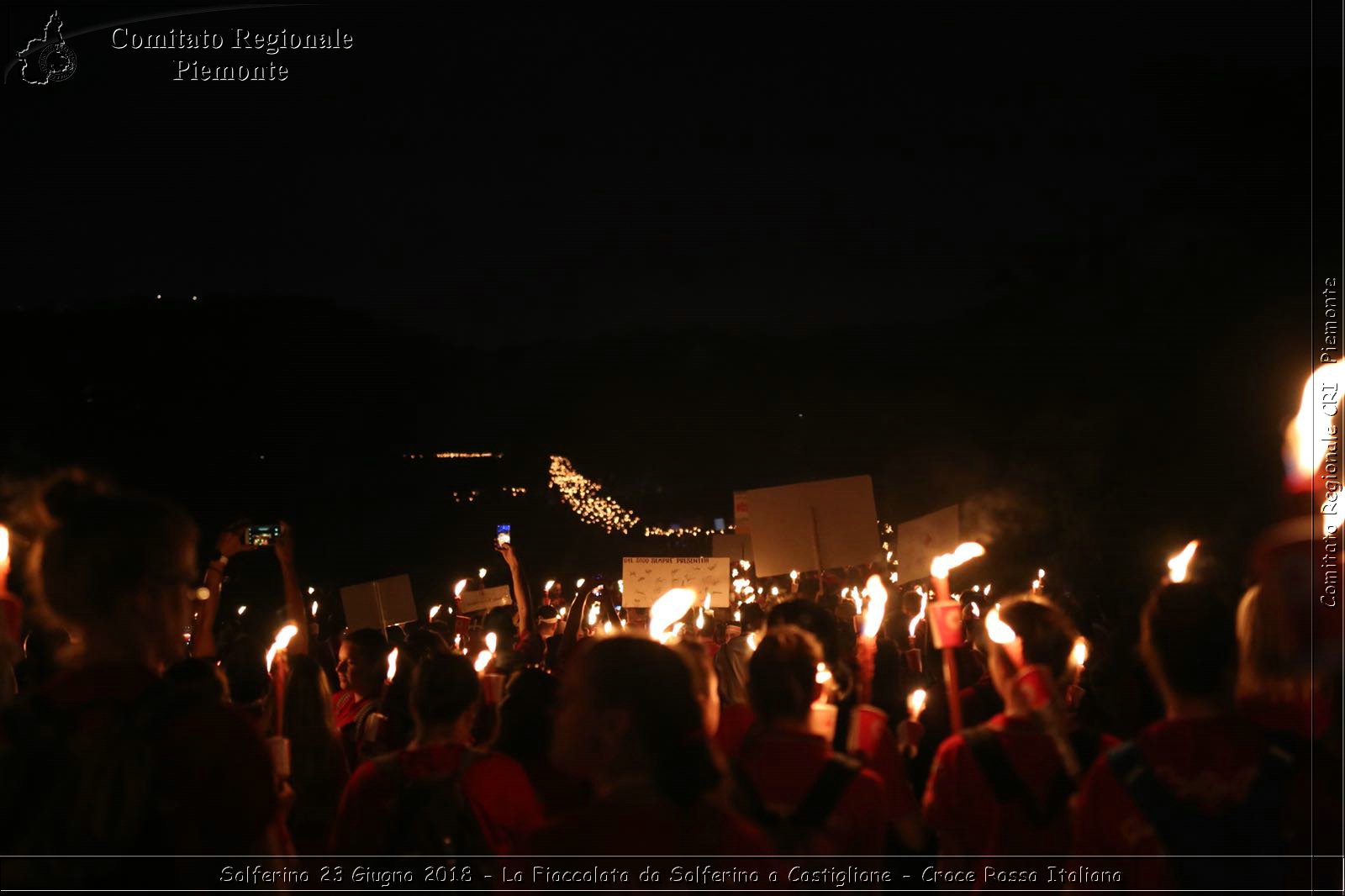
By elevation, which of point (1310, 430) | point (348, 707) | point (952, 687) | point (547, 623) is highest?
point (1310, 430)

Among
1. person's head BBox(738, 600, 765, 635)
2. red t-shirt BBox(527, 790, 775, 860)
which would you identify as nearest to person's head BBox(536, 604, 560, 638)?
person's head BBox(738, 600, 765, 635)

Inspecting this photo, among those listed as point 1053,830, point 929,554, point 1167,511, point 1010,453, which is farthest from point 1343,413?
point 1010,453

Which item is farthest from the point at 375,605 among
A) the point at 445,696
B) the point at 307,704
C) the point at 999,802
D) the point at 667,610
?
the point at 999,802

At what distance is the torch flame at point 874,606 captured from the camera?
6055 mm

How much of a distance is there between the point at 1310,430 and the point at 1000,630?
159cm

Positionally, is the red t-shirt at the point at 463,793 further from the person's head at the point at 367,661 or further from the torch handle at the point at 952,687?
the person's head at the point at 367,661

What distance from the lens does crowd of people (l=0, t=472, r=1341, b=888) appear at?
2.94 m

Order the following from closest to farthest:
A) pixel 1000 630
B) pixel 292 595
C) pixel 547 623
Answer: pixel 1000 630, pixel 292 595, pixel 547 623

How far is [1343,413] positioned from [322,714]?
5263 millimetres

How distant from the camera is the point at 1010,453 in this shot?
87.8ft

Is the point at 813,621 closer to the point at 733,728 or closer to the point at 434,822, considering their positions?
the point at 733,728

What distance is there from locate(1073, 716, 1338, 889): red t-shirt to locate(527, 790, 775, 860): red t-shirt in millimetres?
1214

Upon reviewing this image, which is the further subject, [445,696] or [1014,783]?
[445,696]

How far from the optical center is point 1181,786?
350 centimetres
